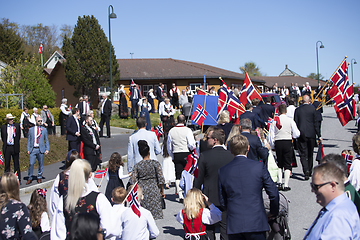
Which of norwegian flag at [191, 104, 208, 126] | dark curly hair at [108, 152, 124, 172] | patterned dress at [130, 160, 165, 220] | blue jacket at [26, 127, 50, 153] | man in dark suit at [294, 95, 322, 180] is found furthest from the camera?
norwegian flag at [191, 104, 208, 126]

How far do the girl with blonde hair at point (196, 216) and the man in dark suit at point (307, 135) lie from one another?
19.1 ft

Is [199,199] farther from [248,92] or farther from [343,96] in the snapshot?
[343,96]

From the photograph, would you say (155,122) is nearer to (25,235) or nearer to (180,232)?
(180,232)

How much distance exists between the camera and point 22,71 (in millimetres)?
27594

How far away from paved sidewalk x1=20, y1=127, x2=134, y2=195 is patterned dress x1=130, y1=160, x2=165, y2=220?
5.79 metres

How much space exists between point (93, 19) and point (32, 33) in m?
41.1

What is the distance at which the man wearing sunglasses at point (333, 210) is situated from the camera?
2467 mm

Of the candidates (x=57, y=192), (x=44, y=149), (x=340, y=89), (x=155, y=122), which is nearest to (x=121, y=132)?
(x=155, y=122)

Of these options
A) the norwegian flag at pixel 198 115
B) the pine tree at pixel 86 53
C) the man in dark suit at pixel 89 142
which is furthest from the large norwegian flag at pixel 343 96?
the pine tree at pixel 86 53

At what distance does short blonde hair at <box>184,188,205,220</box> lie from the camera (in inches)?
184

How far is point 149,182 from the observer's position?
5.84m

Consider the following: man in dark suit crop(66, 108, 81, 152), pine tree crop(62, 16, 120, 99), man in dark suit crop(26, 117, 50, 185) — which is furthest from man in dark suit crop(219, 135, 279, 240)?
pine tree crop(62, 16, 120, 99)

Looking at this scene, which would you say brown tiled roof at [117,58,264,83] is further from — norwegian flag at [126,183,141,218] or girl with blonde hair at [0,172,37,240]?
girl with blonde hair at [0,172,37,240]

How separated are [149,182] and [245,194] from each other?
2326 mm
